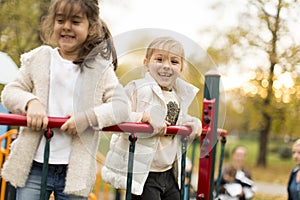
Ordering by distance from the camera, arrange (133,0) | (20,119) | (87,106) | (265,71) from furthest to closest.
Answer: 1. (265,71)
2. (133,0)
3. (87,106)
4. (20,119)

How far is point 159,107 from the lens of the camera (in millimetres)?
2484

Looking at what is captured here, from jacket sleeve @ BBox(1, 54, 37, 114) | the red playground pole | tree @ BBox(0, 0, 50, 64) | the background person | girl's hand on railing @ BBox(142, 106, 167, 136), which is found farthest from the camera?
the background person

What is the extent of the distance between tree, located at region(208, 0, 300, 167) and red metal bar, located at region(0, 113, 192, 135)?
5690 millimetres

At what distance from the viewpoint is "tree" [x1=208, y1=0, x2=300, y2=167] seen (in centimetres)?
794

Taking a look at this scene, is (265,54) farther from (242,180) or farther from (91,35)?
(91,35)

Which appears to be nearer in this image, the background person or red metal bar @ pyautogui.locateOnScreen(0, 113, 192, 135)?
red metal bar @ pyautogui.locateOnScreen(0, 113, 192, 135)

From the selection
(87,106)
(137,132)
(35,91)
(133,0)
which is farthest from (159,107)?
(133,0)

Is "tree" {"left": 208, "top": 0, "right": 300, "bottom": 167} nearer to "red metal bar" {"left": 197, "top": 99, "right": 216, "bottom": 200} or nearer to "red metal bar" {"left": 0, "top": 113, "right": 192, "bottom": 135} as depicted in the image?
"red metal bar" {"left": 197, "top": 99, "right": 216, "bottom": 200}

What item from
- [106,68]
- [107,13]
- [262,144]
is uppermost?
[107,13]

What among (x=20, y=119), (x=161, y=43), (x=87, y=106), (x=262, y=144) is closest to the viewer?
(x=20, y=119)

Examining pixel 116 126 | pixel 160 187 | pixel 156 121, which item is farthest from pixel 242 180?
pixel 116 126

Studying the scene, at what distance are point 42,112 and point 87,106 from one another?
20 cm

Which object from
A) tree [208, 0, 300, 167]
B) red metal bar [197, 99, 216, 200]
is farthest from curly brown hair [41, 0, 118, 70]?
tree [208, 0, 300, 167]

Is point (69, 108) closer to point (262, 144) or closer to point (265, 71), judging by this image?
point (265, 71)
